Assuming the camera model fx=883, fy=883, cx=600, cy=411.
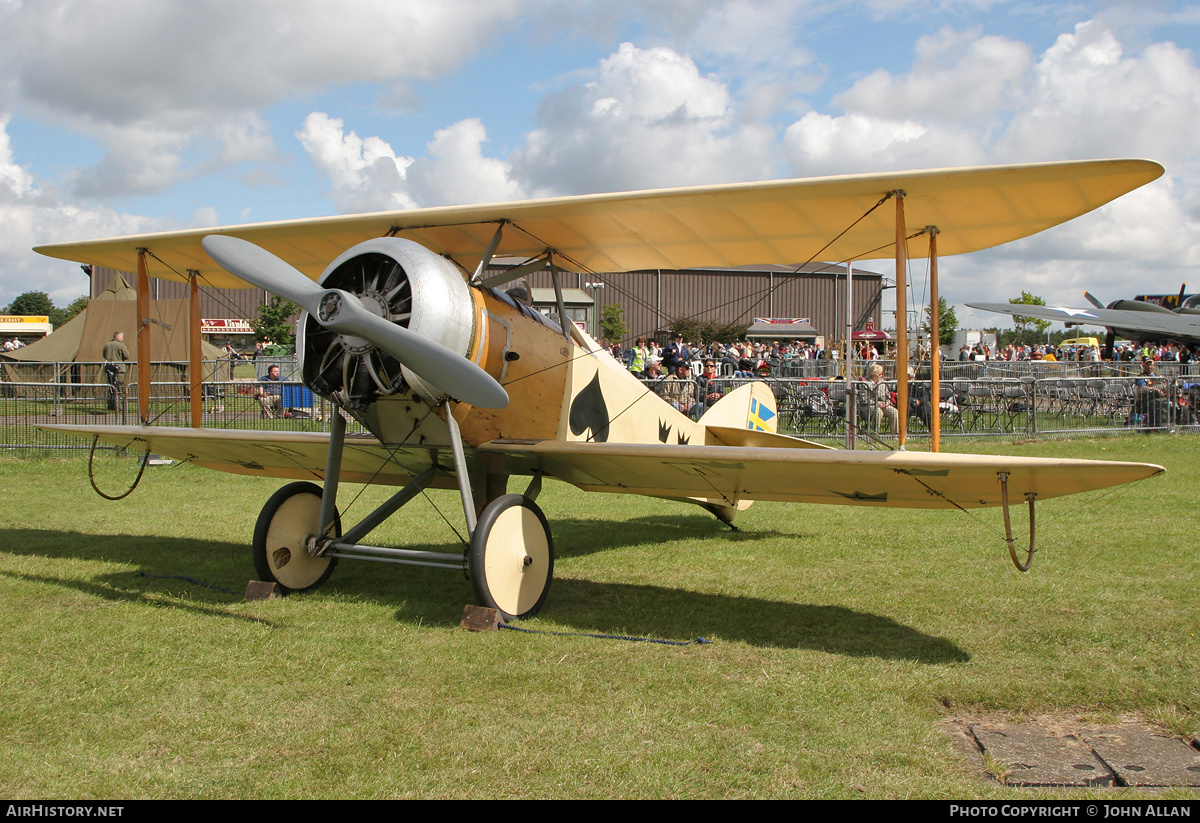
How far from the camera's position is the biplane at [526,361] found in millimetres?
4695

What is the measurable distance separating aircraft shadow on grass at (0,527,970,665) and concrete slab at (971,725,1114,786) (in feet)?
3.00

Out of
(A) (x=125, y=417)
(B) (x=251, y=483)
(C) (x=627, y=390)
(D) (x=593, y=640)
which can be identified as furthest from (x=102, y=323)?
(D) (x=593, y=640)

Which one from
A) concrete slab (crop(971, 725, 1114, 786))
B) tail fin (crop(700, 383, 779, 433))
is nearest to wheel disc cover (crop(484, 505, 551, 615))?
concrete slab (crop(971, 725, 1114, 786))

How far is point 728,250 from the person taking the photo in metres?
6.40

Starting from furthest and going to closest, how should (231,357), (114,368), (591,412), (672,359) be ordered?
(231,357), (672,359), (114,368), (591,412)

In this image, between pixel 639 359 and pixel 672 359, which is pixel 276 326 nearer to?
pixel 639 359

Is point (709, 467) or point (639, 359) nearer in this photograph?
point (709, 467)

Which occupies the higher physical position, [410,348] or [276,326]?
[276,326]

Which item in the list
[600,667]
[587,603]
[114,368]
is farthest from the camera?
[114,368]

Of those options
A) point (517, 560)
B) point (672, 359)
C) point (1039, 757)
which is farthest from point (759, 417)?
point (672, 359)

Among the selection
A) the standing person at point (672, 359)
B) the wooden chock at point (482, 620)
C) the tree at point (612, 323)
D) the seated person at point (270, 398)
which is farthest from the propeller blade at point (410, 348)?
the tree at point (612, 323)

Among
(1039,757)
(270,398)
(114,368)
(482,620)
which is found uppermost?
(114,368)

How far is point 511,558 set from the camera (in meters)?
5.12

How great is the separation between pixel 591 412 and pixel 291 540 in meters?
2.25
